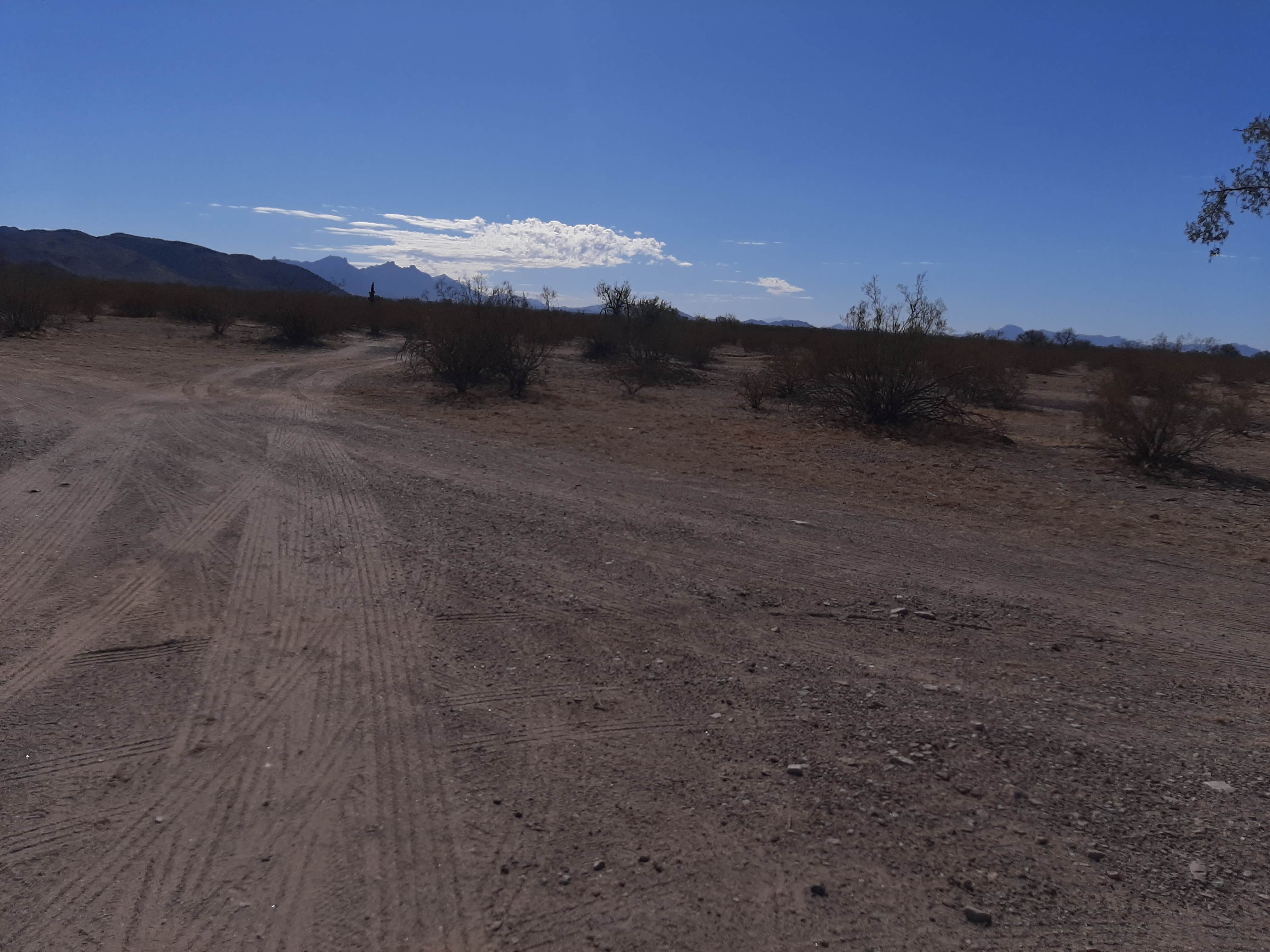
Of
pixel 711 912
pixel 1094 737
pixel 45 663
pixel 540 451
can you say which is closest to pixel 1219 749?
pixel 1094 737

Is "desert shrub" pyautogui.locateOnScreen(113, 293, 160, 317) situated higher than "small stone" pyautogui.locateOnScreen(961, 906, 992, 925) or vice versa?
"desert shrub" pyautogui.locateOnScreen(113, 293, 160, 317)

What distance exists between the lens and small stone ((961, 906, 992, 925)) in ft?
10.4

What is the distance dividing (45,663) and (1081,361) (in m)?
54.3

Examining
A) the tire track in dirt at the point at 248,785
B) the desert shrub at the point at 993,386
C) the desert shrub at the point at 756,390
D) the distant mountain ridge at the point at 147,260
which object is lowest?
the tire track in dirt at the point at 248,785

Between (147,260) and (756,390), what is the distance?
15234cm

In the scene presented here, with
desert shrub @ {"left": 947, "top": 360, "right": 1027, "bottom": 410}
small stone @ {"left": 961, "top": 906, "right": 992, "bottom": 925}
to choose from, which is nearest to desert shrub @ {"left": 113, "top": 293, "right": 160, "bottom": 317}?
desert shrub @ {"left": 947, "top": 360, "right": 1027, "bottom": 410}

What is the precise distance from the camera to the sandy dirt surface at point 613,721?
10.6 ft

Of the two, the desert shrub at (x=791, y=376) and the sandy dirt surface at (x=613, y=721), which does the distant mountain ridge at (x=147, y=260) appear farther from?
the sandy dirt surface at (x=613, y=721)

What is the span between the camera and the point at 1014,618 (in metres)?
6.37

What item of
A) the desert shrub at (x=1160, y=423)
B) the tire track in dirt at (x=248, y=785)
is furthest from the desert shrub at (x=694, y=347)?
the tire track in dirt at (x=248, y=785)

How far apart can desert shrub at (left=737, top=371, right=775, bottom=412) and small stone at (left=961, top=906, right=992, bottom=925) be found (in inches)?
663

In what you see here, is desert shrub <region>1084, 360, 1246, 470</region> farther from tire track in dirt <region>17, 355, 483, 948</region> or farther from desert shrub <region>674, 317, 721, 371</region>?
desert shrub <region>674, 317, 721, 371</region>

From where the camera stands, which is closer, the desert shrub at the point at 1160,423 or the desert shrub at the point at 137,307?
the desert shrub at the point at 1160,423

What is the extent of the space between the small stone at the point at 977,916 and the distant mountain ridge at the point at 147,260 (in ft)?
428
